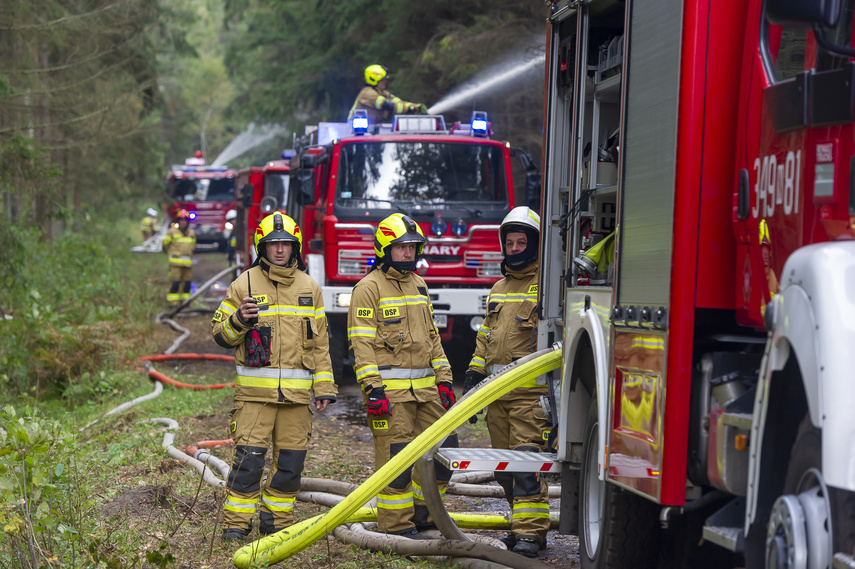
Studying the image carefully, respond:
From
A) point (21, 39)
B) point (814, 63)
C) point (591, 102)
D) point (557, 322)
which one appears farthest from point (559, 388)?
point (21, 39)

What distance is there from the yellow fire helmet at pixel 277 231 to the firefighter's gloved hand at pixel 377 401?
0.94 metres

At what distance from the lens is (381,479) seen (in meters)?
5.09

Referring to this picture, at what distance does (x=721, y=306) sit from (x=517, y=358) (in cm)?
260

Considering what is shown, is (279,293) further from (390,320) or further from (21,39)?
(21,39)

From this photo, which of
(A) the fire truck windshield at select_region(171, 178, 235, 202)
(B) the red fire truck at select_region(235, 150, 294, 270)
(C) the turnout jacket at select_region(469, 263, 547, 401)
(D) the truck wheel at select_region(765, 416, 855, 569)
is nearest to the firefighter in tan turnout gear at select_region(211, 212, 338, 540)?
(C) the turnout jacket at select_region(469, 263, 547, 401)

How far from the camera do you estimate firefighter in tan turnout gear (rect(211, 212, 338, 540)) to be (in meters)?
5.69

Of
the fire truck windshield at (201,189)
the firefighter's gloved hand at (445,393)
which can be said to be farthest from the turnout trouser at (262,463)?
the fire truck windshield at (201,189)

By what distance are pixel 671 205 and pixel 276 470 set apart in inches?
122

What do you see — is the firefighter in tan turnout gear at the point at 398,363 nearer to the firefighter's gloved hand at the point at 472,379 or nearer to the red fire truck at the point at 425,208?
the firefighter's gloved hand at the point at 472,379

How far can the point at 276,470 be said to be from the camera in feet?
19.1

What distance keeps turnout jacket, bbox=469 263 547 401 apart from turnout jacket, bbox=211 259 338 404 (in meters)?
0.97

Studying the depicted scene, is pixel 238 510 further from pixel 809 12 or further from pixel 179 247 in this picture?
pixel 179 247

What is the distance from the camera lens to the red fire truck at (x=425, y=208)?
10.8m

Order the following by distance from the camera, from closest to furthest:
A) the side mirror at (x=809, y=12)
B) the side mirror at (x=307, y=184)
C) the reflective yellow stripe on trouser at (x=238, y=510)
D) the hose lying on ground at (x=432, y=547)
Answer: the side mirror at (x=809, y=12) < the hose lying on ground at (x=432, y=547) < the reflective yellow stripe on trouser at (x=238, y=510) < the side mirror at (x=307, y=184)
